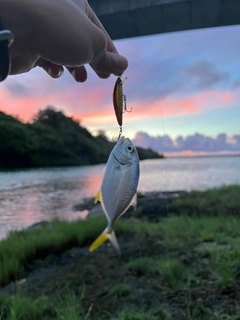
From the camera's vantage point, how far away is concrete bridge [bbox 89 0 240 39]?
3035 mm

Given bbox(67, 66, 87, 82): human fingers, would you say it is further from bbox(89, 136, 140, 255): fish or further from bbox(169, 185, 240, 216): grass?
bbox(169, 185, 240, 216): grass

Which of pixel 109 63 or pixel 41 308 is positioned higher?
pixel 109 63

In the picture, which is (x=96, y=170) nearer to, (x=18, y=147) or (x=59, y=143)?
(x=59, y=143)

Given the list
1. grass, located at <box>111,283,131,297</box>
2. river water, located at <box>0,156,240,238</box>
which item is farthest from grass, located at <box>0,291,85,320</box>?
river water, located at <box>0,156,240,238</box>

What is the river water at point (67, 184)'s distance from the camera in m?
2.46

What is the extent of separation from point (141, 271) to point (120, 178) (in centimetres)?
149

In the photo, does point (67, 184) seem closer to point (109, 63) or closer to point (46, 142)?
point (46, 142)

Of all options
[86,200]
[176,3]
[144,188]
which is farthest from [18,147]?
[176,3]

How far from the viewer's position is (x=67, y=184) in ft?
9.64

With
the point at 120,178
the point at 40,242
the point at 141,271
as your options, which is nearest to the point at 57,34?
the point at 120,178

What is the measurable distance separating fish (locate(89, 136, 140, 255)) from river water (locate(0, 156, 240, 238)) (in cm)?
152

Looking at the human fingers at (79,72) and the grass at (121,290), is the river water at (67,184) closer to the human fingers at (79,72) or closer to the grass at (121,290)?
the grass at (121,290)

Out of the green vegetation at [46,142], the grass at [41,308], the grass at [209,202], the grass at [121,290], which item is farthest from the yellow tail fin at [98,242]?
the grass at [209,202]

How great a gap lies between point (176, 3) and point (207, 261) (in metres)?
2.30
